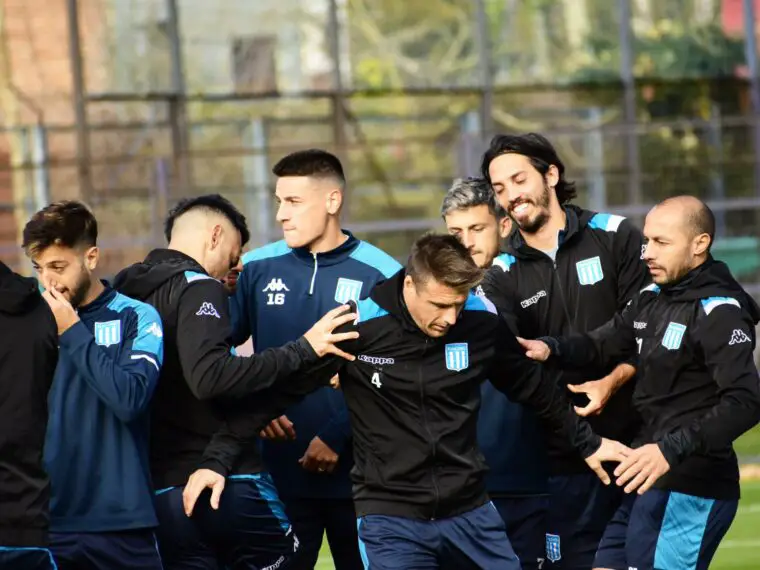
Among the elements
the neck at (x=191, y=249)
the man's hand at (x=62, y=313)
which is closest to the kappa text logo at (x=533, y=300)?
the neck at (x=191, y=249)

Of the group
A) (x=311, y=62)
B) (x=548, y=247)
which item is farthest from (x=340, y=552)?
(x=311, y=62)

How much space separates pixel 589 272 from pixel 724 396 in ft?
3.50

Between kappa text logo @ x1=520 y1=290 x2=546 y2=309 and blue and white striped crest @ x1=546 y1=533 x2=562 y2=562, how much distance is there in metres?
1.07

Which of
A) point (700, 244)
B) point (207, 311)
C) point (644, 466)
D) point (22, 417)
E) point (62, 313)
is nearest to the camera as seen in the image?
point (22, 417)

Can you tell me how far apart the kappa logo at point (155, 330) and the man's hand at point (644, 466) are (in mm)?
1871

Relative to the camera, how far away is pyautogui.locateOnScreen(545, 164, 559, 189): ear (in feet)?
22.3

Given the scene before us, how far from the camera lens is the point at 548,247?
22.1 feet

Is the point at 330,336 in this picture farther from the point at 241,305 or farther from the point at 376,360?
the point at 241,305

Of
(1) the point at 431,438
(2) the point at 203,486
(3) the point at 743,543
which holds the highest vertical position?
(1) the point at 431,438

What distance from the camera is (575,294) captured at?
671 centimetres

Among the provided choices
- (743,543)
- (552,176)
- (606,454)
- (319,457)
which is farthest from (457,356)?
(743,543)

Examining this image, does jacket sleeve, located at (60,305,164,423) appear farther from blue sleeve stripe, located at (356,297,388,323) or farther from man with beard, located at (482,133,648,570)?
man with beard, located at (482,133,648,570)

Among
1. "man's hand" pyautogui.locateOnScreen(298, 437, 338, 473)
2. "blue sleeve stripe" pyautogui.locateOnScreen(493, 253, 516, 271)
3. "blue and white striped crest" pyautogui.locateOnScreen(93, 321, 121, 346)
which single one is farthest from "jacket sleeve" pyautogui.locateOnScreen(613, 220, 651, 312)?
"blue and white striped crest" pyautogui.locateOnScreen(93, 321, 121, 346)

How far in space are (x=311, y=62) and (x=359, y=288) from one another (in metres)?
11.9
